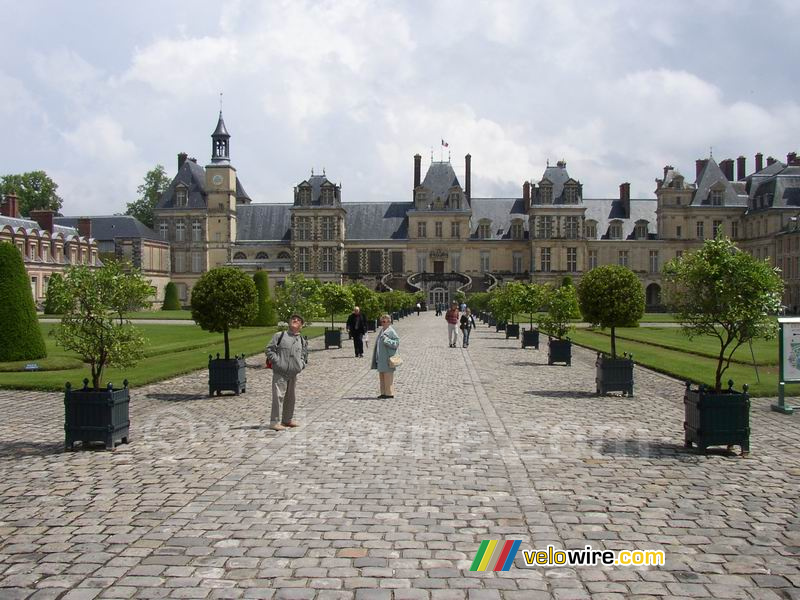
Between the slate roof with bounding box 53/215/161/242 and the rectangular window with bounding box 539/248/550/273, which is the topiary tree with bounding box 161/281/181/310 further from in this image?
A: the rectangular window with bounding box 539/248/550/273

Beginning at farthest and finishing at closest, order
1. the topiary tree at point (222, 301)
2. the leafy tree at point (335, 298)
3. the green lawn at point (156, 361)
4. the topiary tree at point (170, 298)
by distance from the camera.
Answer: the topiary tree at point (170, 298)
the leafy tree at point (335, 298)
the topiary tree at point (222, 301)
the green lawn at point (156, 361)

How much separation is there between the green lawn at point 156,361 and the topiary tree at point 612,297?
28.9 ft

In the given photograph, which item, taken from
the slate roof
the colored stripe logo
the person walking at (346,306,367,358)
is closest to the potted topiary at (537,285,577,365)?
the person walking at (346,306,367,358)

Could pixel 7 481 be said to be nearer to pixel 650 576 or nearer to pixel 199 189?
pixel 650 576

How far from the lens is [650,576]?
546 centimetres

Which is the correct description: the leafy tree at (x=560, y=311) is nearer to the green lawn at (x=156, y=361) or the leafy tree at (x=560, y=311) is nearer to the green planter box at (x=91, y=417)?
the green lawn at (x=156, y=361)

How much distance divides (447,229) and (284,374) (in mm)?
67186

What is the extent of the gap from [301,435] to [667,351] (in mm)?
17571

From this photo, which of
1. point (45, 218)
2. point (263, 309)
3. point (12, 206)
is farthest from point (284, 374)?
point (45, 218)

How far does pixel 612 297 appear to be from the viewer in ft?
53.1

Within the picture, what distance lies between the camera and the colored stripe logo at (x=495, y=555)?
5.62 m

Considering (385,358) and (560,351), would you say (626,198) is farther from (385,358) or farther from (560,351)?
(385,358)

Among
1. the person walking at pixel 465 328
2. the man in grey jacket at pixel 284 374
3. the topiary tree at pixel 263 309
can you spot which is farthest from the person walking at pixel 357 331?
the topiary tree at pixel 263 309

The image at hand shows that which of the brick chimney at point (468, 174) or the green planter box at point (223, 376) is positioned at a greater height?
the brick chimney at point (468, 174)
